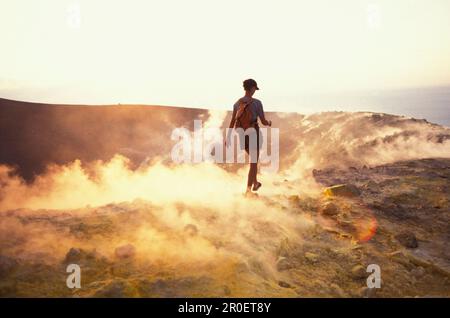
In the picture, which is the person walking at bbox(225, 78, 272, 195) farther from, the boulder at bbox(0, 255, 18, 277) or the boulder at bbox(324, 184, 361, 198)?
the boulder at bbox(0, 255, 18, 277)

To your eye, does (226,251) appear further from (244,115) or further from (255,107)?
(255,107)

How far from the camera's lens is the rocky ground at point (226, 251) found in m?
3.22

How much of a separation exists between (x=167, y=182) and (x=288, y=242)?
169 inches

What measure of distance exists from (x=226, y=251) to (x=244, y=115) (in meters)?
2.82

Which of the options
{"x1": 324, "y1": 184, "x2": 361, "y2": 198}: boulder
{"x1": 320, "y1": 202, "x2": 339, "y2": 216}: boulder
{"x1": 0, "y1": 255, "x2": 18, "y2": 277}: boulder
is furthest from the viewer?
{"x1": 324, "y1": 184, "x2": 361, "y2": 198}: boulder

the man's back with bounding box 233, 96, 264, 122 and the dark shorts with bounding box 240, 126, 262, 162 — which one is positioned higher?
the man's back with bounding box 233, 96, 264, 122

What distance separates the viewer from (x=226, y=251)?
3.86m

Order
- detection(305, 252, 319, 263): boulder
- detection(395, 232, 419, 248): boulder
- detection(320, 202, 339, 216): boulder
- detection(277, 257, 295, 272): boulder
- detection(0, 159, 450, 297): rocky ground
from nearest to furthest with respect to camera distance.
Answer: detection(0, 159, 450, 297): rocky ground → detection(277, 257, 295, 272): boulder → detection(305, 252, 319, 263): boulder → detection(395, 232, 419, 248): boulder → detection(320, 202, 339, 216): boulder

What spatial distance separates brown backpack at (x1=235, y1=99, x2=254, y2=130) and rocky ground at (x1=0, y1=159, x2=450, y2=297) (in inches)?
52.0

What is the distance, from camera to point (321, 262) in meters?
4.14

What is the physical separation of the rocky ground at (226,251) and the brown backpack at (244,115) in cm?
132

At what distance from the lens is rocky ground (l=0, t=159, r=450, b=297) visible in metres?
3.22

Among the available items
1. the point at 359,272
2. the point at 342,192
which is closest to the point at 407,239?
the point at 359,272

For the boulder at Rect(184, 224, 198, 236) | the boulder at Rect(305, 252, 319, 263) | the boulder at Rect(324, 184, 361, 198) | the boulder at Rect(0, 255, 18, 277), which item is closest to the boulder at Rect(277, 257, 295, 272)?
the boulder at Rect(305, 252, 319, 263)
